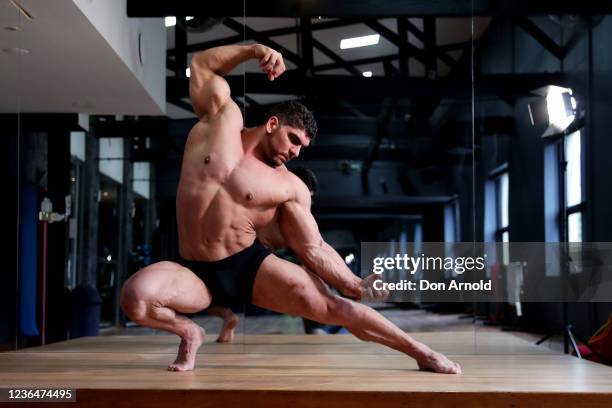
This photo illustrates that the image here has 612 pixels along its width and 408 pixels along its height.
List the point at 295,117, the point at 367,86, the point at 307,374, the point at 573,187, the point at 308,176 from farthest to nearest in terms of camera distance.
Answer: the point at 573,187, the point at 367,86, the point at 308,176, the point at 295,117, the point at 307,374

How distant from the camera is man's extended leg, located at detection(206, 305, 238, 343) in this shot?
11.0ft

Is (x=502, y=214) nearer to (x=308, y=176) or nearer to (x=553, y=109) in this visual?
(x=553, y=109)

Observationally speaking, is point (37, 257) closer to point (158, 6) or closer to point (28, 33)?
point (28, 33)

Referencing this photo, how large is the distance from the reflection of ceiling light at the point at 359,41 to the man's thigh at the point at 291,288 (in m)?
1.50

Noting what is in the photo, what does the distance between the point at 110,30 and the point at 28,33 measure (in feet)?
1.20

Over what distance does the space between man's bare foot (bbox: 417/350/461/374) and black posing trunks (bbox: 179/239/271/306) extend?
615 mm

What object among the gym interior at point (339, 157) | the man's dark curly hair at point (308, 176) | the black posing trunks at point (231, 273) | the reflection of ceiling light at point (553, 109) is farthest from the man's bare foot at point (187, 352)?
the reflection of ceiling light at point (553, 109)

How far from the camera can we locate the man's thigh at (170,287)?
2357mm

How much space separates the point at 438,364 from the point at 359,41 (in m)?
1.76

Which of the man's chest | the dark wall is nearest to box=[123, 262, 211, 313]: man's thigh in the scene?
the man's chest

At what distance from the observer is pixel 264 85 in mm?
3564

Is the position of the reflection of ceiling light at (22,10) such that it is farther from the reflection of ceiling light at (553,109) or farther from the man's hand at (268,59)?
the reflection of ceiling light at (553,109)

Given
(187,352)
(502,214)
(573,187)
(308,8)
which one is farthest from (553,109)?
(187,352)

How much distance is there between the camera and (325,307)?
2.52 meters
